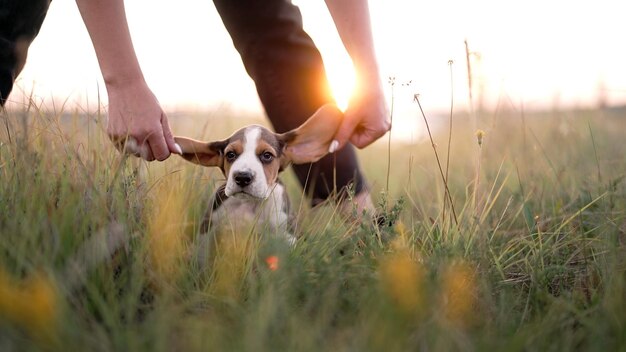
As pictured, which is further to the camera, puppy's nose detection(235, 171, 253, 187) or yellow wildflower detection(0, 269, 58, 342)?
puppy's nose detection(235, 171, 253, 187)

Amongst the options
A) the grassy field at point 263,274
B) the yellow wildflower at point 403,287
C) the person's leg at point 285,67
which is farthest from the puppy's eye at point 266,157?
the yellow wildflower at point 403,287

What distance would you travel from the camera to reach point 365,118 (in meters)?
3.33

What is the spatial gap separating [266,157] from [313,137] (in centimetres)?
25

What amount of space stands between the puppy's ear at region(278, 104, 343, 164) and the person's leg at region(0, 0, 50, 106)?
124cm

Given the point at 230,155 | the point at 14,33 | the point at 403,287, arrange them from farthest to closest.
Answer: the point at 230,155
the point at 14,33
the point at 403,287

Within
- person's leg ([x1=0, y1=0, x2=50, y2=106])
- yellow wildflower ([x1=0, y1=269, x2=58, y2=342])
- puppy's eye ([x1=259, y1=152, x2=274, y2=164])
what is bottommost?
yellow wildflower ([x1=0, y1=269, x2=58, y2=342])

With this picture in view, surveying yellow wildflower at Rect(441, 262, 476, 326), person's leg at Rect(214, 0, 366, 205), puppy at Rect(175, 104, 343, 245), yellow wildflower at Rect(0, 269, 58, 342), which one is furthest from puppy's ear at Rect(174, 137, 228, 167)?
yellow wildflower at Rect(0, 269, 58, 342)

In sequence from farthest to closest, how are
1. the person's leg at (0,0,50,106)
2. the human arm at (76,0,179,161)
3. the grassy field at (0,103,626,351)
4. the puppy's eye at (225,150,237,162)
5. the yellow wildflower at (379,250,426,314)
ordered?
the puppy's eye at (225,150,237,162) → the person's leg at (0,0,50,106) → the human arm at (76,0,179,161) → the yellow wildflower at (379,250,426,314) → the grassy field at (0,103,626,351)

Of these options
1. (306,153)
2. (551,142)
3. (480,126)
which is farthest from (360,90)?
(551,142)

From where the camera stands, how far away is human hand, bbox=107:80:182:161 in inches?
106

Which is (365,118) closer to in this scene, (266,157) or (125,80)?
(266,157)

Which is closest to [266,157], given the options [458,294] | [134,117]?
[134,117]

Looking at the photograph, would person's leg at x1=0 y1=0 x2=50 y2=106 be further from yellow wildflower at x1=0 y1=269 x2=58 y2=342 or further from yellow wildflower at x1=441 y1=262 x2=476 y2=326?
yellow wildflower at x1=441 y1=262 x2=476 y2=326

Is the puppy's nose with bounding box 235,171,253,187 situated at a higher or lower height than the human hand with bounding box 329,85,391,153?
lower
